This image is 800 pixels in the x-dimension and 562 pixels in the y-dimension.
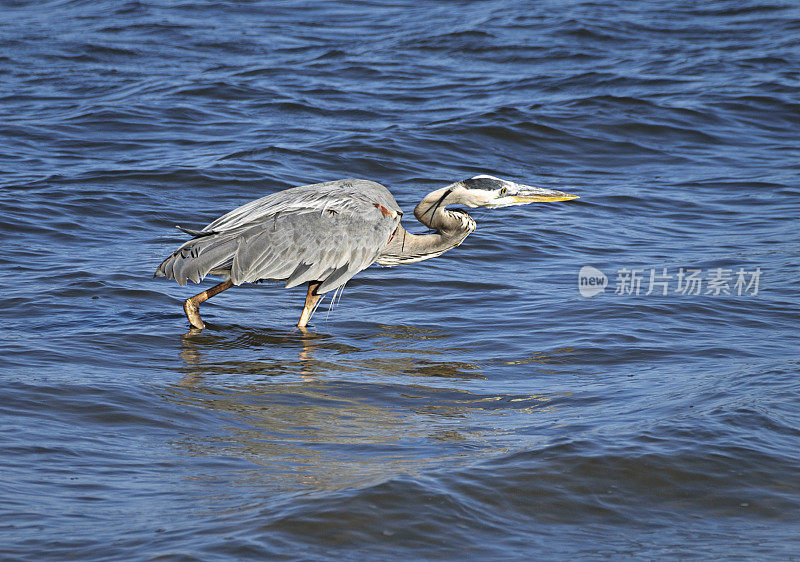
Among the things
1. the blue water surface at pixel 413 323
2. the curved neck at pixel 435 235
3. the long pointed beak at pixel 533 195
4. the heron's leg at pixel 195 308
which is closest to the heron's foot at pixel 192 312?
the heron's leg at pixel 195 308

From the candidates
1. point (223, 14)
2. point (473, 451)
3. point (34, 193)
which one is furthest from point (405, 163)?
point (223, 14)

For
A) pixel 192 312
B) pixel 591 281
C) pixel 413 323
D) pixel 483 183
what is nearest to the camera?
pixel 192 312

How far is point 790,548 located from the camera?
435 cm

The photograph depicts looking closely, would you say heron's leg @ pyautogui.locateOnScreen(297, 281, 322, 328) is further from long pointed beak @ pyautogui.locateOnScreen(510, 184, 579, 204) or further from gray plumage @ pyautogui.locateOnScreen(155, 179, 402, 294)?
long pointed beak @ pyautogui.locateOnScreen(510, 184, 579, 204)

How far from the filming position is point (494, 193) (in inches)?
330

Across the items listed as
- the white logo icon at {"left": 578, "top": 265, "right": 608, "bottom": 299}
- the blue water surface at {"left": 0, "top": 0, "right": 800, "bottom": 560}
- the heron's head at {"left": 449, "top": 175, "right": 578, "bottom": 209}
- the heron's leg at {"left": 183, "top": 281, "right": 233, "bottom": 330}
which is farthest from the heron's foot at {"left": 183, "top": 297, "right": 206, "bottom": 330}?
the white logo icon at {"left": 578, "top": 265, "right": 608, "bottom": 299}

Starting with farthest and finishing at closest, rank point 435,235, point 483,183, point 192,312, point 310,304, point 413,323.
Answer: point 435,235 → point 483,183 → point 413,323 → point 310,304 → point 192,312

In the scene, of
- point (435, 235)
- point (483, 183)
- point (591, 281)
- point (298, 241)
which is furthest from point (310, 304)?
point (591, 281)

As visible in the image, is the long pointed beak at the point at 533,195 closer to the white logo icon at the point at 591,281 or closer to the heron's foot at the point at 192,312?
the white logo icon at the point at 591,281

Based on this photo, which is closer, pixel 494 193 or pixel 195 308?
pixel 195 308

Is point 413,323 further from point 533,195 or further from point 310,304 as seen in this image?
point 533,195

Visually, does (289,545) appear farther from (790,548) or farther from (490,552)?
(790,548)

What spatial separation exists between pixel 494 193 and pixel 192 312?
8.55 ft

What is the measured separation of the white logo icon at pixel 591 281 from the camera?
881cm
